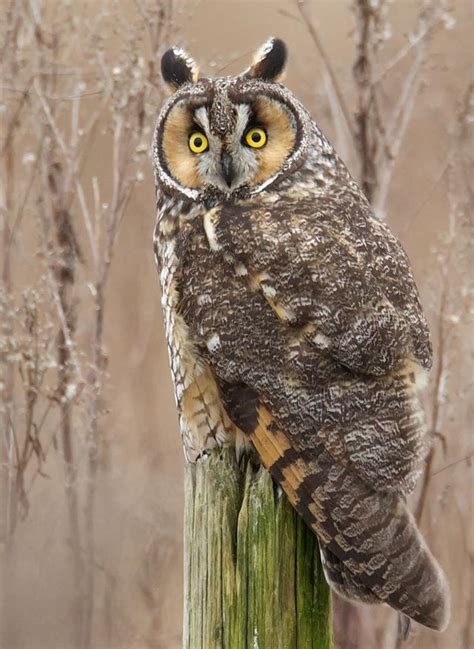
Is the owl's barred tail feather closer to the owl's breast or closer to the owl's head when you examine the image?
the owl's breast

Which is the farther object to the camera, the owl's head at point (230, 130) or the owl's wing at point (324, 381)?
the owl's head at point (230, 130)

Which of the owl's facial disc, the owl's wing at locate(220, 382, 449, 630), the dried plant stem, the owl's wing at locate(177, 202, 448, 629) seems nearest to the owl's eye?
the owl's facial disc

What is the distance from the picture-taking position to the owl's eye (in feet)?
8.32

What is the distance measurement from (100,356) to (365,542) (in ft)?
5.57

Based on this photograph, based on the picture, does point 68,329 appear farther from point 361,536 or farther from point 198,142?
point 361,536

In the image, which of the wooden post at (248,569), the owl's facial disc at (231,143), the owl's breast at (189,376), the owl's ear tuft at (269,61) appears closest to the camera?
the wooden post at (248,569)

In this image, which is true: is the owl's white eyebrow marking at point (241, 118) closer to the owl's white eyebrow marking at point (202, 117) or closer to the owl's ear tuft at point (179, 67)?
the owl's white eyebrow marking at point (202, 117)

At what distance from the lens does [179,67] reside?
269cm

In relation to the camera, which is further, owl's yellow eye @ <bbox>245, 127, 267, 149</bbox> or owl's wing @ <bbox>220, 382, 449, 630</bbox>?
owl's yellow eye @ <bbox>245, 127, 267, 149</bbox>

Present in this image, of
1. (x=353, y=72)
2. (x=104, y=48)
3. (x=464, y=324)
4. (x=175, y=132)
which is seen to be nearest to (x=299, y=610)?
(x=175, y=132)

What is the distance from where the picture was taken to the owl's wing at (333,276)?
7.13 ft

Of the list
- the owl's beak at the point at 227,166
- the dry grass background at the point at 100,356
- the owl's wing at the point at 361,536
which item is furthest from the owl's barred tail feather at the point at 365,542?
the dry grass background at the point at 100,356

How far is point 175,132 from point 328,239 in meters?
0.57

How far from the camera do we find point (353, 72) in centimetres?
347
